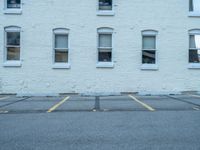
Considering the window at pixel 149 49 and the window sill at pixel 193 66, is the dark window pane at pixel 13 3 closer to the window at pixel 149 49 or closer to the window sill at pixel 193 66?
the window at pixel 149 49

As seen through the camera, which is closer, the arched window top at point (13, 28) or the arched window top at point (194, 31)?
the arched window top at point (13, 28)

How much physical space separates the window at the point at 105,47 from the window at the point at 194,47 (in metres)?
5.16

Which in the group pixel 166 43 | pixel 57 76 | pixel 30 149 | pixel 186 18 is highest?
pixel 186 18

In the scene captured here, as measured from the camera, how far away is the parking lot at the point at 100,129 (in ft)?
18.8

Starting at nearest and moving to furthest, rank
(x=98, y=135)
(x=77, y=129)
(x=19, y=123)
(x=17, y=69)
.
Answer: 1. (x=98, y=135)
2. (x=77, y=129)
3. (x=19, y=123)
4. (x=17, y=69)

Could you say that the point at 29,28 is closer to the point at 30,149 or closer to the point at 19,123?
the point at 19,123

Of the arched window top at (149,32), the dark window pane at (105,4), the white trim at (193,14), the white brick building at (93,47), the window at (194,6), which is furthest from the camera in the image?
the window at (194,6)

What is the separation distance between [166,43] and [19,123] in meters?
12.8

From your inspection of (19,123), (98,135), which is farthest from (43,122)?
(98,135)

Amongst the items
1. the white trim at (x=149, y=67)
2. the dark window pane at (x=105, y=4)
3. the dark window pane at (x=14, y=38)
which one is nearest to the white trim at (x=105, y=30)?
the dark window pane at (x=105, y=4)

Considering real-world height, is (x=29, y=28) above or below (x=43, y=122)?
above

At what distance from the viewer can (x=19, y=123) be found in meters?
7.87

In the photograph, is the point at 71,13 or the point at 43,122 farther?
the point at 71,13

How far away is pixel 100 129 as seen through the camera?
707 cm
